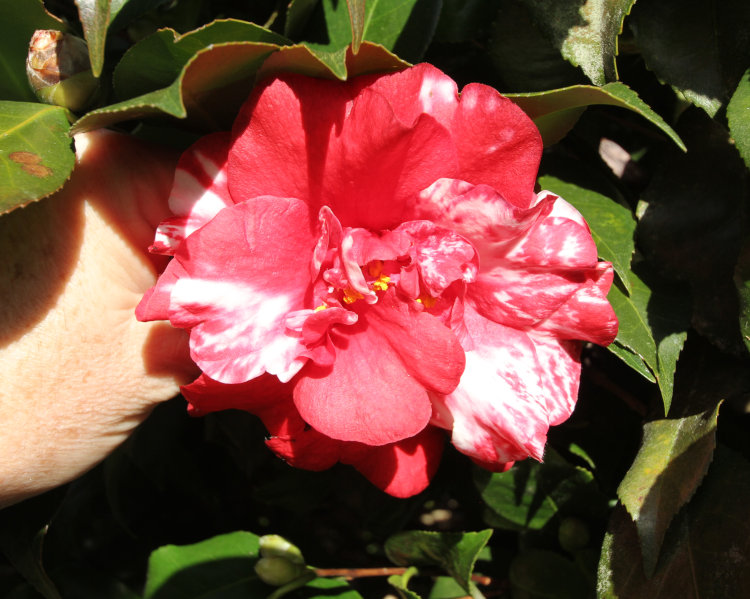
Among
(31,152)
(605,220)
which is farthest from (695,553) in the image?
(31,152)

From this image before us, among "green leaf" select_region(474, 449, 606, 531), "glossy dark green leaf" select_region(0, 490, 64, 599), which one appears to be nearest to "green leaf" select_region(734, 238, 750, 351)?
"green leaf" select_region(474, 449, 606, 531)

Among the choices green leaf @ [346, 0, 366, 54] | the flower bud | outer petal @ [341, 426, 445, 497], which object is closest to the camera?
green leaf @ [346, 0, 366, 54]

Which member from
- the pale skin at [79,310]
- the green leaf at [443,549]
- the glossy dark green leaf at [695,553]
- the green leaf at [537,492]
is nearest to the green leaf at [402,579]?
the green leaf at [443,549]

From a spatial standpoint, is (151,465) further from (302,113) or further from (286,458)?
(302,113)

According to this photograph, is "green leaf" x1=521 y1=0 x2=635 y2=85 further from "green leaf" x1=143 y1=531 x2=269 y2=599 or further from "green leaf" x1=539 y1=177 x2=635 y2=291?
"green leaf" x1=143 y1=531 x2=269 y2=599

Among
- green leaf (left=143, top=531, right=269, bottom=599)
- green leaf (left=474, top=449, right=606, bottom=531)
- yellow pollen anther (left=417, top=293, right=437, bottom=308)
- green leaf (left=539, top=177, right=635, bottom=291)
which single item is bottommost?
green leaf (left=143, top=531, right=269, bottom=599)

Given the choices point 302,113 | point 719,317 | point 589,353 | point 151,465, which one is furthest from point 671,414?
point 151,465
